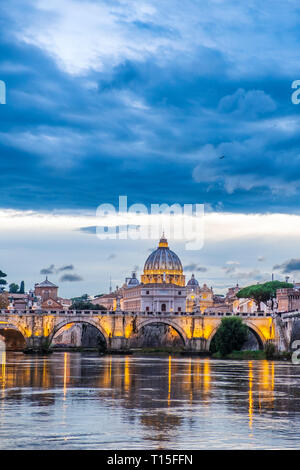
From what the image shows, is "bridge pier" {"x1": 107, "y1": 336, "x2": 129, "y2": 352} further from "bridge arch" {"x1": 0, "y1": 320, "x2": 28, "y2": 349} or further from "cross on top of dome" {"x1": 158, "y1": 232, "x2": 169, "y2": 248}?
"cross on top of dome" {"x1": 158, "y1": 232, "x2": 169, "y2": 248}

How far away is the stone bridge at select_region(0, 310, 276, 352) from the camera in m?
88.7

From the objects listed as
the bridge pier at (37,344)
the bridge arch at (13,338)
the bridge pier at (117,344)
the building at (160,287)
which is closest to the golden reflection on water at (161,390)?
the bridge pier at (37,344)

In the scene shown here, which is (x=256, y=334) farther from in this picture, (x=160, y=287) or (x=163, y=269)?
(x=163, y=269)

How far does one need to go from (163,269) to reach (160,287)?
29.0 ft

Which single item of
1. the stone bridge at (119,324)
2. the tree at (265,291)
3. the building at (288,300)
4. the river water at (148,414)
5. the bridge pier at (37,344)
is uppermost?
the tree at (265,291)

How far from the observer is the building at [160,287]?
153750mm

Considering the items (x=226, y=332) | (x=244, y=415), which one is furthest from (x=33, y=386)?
(x=226, y=332)

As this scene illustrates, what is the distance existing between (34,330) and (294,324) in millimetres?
30492

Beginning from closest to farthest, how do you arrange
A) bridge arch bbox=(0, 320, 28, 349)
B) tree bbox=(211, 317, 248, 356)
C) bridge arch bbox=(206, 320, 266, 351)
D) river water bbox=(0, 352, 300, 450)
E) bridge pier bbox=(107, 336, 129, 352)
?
1. river water bbox=(0, 352, 300, 450)
2. tree bbox=(211, 317, 248, 356)
3. bridge arch bbox=(206, 320, 266, 351)
4. bridge pier bbox=(107, 336, 129, 352)
5. bridge arch bbox=(0, 320, 28, 349)

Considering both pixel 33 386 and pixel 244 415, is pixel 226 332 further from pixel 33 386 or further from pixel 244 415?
pixel 244 415

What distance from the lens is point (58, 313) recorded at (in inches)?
3580

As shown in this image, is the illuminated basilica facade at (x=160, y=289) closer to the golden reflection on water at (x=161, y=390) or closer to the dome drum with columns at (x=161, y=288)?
the dome drum with columns at (x=161, y=288)

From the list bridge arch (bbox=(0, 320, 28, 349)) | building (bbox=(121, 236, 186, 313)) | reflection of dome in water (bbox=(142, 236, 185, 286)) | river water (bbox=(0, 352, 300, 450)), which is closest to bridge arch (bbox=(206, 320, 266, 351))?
bridge arch (bbox=(0, 320, 28, 349))

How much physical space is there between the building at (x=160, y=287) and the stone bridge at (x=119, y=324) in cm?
5812
